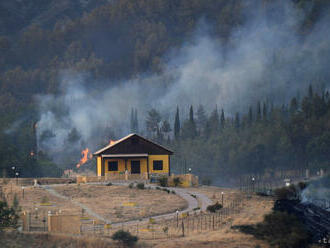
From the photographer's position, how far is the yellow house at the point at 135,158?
9281 centimetres

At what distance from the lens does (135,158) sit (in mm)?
93500

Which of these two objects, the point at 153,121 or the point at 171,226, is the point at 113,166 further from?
the point at 153,121

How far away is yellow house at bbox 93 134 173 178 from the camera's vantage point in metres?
92.8

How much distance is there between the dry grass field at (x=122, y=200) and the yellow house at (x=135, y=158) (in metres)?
11.9

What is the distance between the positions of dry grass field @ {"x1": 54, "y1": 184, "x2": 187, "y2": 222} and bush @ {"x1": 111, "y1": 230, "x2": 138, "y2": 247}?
10.9 m

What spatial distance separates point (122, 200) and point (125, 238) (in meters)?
21.4

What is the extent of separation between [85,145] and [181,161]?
55019 mm

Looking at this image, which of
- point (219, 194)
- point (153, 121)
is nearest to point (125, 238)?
point (219, 194)

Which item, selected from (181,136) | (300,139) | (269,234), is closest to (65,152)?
(181,136)

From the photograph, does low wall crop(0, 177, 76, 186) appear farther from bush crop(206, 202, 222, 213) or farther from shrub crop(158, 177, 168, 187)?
bush crop(206, 202, 222, 213)

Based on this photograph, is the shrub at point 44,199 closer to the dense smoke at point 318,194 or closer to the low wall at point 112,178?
the low wall at point 112,178

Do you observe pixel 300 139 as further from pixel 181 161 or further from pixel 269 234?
pixel 269 234

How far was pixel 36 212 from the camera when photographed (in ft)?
207

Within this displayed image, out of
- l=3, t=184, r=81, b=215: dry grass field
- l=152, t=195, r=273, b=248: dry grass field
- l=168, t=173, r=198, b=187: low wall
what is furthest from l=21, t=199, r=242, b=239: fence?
l=168, t=173, r=198, b=187: low wall
